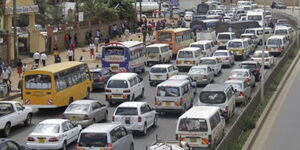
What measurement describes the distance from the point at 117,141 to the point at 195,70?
2008 centimetres

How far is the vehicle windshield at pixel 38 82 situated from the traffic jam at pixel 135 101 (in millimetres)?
51

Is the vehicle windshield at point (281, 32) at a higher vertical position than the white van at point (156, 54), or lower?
higher

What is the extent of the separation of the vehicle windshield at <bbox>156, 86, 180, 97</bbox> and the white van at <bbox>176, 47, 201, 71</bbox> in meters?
17.0

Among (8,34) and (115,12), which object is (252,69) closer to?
(8,34)

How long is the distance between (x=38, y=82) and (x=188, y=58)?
734 inches

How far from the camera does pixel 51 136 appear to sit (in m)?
25.8

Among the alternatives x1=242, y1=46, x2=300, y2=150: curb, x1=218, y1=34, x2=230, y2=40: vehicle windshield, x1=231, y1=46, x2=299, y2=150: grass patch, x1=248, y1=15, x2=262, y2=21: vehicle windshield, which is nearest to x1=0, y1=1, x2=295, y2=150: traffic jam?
x1=231, y1=46, x2=299, y2=150: grass patch

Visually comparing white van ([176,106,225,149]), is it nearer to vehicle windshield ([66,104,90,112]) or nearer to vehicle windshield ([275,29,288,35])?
vehicle windshield ([66,104,90,112])

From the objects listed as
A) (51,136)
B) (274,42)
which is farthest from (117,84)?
(274,42)

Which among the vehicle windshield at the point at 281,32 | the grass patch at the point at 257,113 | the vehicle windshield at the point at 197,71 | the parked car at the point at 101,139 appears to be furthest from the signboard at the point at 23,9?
the parked car at the point at 101,139

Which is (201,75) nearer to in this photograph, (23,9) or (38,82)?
(38,82)

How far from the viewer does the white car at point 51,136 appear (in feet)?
84.5

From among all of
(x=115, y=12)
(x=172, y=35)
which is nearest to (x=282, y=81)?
(x=172, y=35)

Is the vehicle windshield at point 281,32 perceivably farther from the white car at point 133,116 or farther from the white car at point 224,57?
the white car at point 133,116
